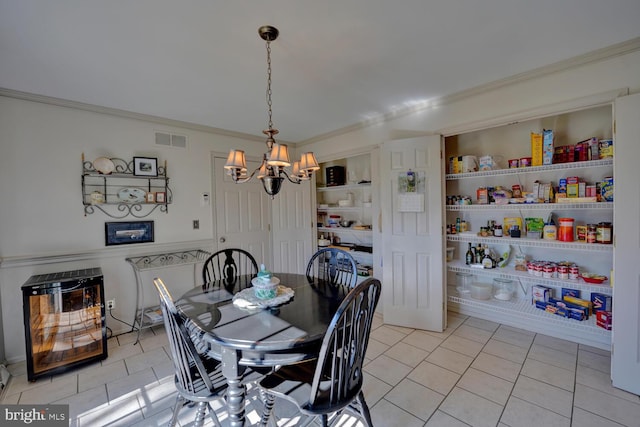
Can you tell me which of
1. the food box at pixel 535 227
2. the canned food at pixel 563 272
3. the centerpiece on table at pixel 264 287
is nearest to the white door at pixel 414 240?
the food box at pixel 535 227

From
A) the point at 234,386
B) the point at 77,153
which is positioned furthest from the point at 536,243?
the point at 77,153

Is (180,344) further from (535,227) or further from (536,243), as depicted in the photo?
(535,227)

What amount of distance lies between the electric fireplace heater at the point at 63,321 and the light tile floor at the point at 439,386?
0.13 m

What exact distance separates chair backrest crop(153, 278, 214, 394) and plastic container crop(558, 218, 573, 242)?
3.07m

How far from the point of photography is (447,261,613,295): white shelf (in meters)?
2.31

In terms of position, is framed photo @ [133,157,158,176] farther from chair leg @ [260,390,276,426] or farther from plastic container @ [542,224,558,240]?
plastic container @ [542,224,558,240]

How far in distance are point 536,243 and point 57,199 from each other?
462 cm

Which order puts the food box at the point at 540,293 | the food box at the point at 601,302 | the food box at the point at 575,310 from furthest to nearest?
the food box at the point at 540,293 < the food box at the point at 575,310 < the food box at the point at 601,302

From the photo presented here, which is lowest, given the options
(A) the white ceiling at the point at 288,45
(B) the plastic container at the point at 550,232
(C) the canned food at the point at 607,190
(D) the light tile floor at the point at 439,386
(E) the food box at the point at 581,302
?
(D) the light tile floor at the point at 439,386

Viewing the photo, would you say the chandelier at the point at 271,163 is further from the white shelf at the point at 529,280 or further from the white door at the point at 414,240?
the white shelf at the point at 529,280

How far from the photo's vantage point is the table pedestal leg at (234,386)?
137cm

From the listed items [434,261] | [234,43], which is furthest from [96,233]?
[434,261]

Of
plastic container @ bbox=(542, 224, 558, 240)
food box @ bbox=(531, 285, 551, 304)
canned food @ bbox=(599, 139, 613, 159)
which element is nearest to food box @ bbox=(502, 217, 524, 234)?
plastic container @ bbox=(542, 224, 558, 240)

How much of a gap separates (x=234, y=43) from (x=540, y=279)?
10.7 feet
